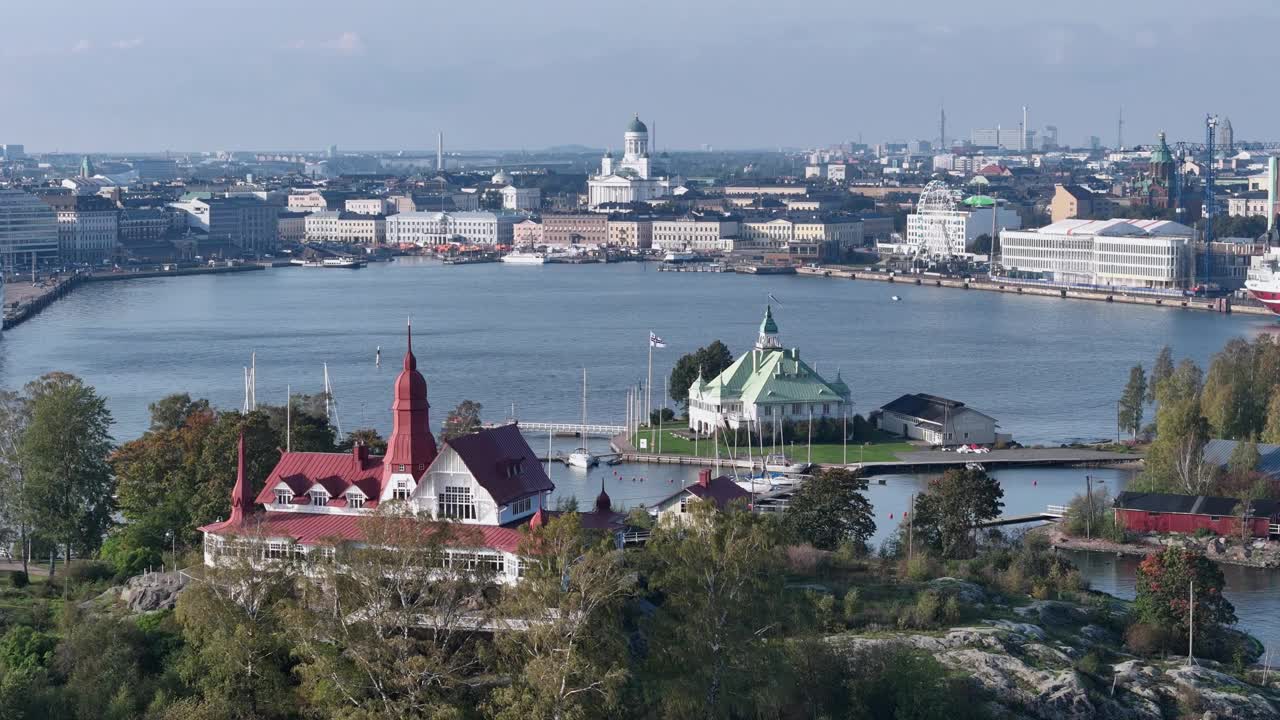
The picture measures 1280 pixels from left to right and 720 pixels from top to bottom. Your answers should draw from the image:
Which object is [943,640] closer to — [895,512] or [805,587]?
[805,587]

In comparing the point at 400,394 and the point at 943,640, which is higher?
the point at 400,394

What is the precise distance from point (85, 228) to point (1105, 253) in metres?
25.9

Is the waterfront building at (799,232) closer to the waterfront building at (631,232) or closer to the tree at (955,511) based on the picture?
the waterfront building at (631,232)

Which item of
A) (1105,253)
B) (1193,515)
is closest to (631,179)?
(1105,253)

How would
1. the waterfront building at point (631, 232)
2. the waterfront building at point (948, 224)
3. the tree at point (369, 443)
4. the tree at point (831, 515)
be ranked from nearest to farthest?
the tree at point (831, 515) → the tree at point (369, 443) → the waterfront building at point (948, 224) → the waterfront building at point (631, 232)

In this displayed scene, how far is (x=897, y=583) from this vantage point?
11906mm

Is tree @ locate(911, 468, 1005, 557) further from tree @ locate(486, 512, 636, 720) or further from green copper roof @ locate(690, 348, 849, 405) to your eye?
green copper roof @ locate(690, 348, 849, 405)

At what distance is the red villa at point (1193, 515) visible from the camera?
50.1ft

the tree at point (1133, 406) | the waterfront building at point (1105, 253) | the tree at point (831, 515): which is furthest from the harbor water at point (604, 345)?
the waterfront building at point (1105, 253)

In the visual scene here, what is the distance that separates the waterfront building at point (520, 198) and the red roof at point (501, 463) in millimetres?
61453

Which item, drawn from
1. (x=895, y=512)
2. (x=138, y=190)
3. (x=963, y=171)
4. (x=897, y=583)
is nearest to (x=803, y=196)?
(x=138, y=190)

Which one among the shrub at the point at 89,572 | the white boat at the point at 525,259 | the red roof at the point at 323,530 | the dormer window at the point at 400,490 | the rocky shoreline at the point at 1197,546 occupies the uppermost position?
the dormer window at the point at 400,490

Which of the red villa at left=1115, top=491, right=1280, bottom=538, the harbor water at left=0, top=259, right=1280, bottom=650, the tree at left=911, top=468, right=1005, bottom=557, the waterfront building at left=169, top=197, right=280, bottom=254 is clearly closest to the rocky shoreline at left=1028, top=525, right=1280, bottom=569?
the red villa at left=1115, top=491, right=1280, bottom=538

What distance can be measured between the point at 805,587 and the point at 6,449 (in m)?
5.26
